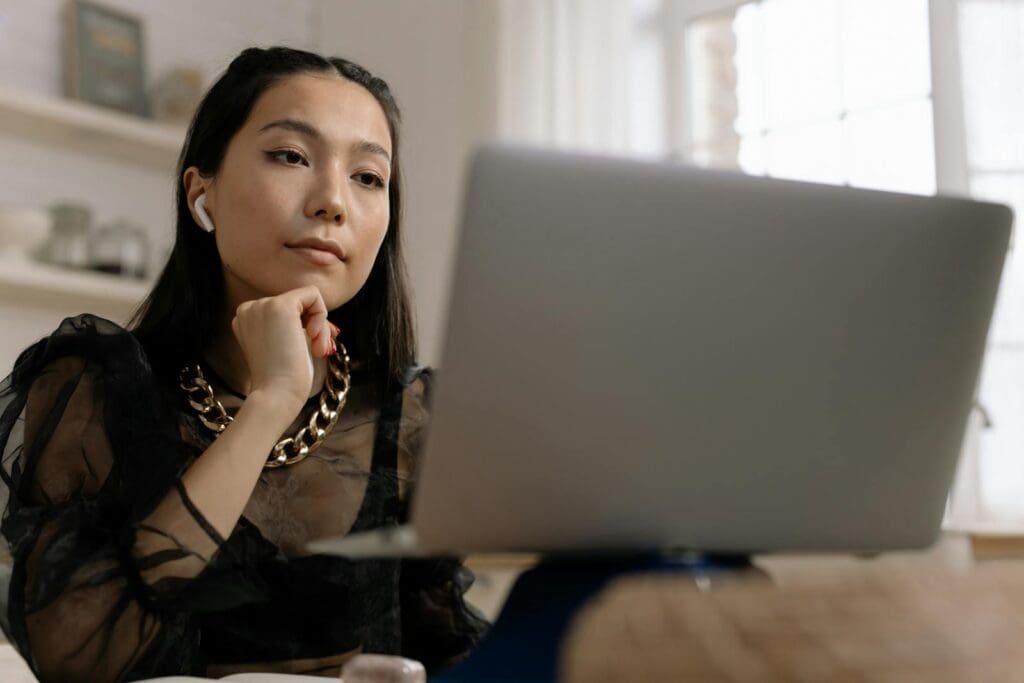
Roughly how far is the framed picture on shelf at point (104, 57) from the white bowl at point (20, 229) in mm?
468

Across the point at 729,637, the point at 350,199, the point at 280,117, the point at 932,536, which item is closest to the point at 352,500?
the point at 350,199

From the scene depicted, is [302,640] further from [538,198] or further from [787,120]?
[787,120]

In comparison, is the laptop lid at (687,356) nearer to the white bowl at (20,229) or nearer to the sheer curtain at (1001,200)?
the sheer curtain at (1001,200)

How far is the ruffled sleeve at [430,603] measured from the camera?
1530 mm

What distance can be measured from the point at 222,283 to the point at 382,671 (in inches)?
34.7

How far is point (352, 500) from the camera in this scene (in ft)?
4.89

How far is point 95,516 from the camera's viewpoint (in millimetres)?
1235

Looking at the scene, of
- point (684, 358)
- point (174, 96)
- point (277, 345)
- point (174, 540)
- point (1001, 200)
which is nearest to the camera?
point (684, 358)

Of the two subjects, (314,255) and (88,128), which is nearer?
(314,255)

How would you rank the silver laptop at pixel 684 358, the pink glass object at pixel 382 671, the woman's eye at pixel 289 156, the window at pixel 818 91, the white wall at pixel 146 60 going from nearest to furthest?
1. the silver laptop at pixel 684 358
2. the pink glass object at pixel 382 671
3. the woman's eye at pixel 289 156
4. the window at pixel 818 91
5. the white wall at pixel 146 60

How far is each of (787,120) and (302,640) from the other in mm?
2180

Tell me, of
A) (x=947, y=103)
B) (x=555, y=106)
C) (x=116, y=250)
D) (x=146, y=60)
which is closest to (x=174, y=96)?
(x=146, y=60)

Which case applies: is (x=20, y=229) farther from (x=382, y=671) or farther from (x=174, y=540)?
(x=382, y=671)

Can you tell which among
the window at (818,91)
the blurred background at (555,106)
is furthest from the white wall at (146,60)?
the window at (818,91)
